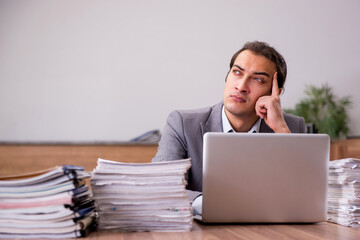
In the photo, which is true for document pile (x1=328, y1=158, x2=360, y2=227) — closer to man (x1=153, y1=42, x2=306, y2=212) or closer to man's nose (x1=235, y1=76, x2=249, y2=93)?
man (x1=153, y1=42, x2=306, y2=212)

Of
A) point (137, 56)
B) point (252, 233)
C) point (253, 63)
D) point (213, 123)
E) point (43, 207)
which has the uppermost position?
point (137, 56)

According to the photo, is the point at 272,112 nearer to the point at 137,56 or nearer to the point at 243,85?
the point at 243,85

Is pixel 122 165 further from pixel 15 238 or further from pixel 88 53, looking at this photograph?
pixel 88 53

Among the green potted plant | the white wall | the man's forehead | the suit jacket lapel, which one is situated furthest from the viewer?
the green potted plant

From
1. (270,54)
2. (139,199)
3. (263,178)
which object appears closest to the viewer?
(139,199)

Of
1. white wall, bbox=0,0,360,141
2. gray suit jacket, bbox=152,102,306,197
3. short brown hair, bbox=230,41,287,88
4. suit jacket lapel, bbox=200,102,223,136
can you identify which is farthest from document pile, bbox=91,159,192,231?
white wall, bbox=0,0,360,141

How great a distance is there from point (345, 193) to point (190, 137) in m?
0.86

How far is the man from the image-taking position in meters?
2.18

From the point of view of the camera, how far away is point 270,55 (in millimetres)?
2410

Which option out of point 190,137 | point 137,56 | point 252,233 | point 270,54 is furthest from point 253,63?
point 137,56

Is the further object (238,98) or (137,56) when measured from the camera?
(137,56)

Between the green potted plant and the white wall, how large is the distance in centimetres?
24

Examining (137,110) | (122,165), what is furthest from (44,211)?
(137,110)

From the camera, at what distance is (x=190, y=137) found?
219 cm
